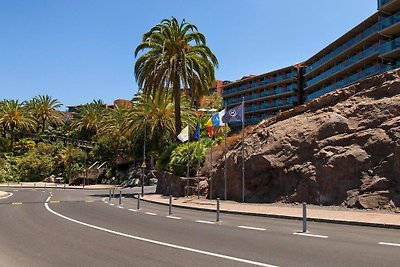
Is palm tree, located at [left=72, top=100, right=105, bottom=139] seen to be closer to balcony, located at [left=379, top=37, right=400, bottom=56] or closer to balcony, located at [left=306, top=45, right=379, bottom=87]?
balcony, located at [left=306, top=45, right=379, bottom=87]

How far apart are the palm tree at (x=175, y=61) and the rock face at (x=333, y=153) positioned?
1077cm

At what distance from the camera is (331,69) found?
2657 inches

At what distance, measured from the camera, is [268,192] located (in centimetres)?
2383

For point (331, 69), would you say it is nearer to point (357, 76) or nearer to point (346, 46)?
point (346, 46)

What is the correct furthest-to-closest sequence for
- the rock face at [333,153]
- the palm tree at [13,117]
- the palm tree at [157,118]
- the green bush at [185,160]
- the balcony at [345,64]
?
the palm tree at [13,117] < the balcony at [345,64] < the palm tree at [157,118] < the green bush at [185,160] < the rock face at [333,153]

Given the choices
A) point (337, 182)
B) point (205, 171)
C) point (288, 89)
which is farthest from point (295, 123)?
point (288, 89)

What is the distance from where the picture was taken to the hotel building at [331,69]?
52056 mm

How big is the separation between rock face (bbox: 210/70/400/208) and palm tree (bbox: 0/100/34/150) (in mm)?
68259

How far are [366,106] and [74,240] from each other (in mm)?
16608

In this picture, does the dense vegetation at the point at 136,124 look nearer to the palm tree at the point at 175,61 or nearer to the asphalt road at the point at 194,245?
the palm tree at the point at 175,61

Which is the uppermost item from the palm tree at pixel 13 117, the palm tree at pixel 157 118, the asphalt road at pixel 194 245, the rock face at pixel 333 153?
the palm tree at pixel 13 117

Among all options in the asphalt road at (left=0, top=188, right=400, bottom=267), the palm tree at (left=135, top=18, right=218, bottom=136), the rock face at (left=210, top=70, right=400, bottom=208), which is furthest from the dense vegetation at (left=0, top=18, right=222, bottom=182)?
the asphalt road at (left=0, top=188, right=400, bottom=267)

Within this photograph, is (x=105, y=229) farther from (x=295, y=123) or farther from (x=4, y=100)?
(x=4, y=100)

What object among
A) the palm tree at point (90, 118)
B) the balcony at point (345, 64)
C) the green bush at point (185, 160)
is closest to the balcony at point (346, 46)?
the balcony at point (345, 64)
